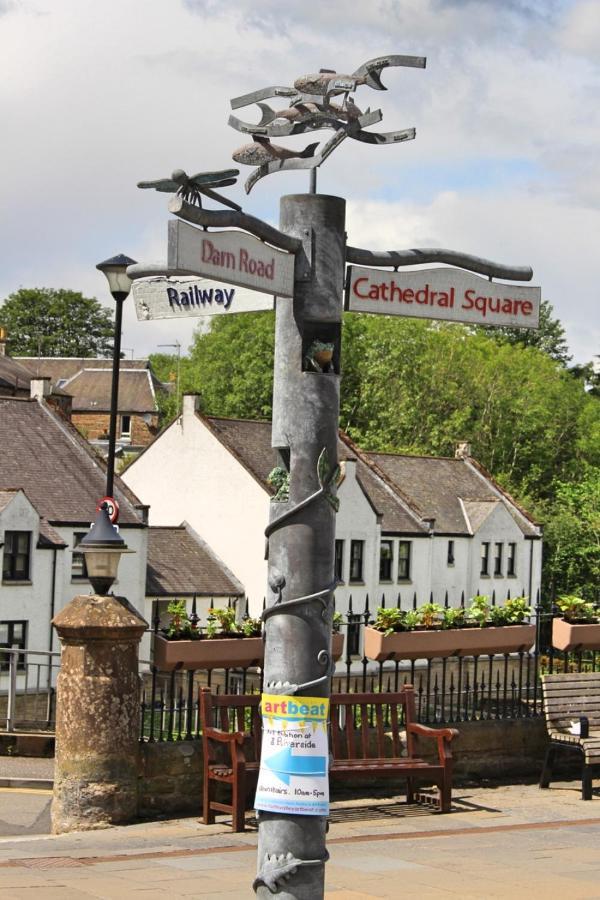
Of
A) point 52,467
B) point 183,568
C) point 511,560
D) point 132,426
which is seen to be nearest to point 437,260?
point 52,467

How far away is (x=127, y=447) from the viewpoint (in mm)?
95125

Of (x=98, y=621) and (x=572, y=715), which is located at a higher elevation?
(x=98, y=621)

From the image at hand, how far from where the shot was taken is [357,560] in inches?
2210

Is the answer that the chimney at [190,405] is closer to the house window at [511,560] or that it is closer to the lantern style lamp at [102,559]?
the house window at [511,560]

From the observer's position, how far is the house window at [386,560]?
58.2m

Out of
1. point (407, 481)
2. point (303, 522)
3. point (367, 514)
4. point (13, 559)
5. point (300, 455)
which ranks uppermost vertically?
point (407, 481)

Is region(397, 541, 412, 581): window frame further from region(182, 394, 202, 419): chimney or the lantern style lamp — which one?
the lantern style lamp

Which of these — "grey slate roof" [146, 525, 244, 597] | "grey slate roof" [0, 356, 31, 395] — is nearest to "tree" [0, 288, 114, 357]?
"grey slate roof" [0, 356, 31, 395]

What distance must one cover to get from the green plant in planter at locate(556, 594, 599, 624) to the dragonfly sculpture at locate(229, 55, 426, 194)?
973cm

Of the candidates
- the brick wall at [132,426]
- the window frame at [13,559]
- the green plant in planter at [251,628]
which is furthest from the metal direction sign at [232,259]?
the brick wall at [132,426]

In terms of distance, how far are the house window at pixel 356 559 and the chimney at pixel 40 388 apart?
45.3 ft

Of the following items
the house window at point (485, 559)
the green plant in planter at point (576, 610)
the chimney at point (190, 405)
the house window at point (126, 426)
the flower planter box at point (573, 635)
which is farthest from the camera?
the house window at point (126, 426)

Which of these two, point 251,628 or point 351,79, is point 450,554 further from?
point 351,79

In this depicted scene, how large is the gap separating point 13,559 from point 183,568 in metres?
10.1
